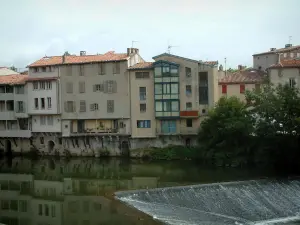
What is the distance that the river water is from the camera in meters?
30.6

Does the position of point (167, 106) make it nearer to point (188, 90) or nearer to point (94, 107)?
point (188, 90)

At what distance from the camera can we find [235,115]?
154 ft

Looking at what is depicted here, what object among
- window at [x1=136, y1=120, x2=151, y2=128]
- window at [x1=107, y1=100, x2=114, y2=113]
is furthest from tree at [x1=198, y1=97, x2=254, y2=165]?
window at [x1=107, y1=100, x2=114, y2=113]

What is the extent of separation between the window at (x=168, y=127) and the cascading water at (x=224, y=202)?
18855mm

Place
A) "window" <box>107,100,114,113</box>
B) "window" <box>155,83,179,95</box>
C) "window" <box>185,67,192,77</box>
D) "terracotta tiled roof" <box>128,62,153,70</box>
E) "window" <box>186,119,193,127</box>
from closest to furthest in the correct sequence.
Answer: "window" <box>185,67,192,77</box> → "window" <box>155,83,179,95</box> → "window" <box>186,119,193,127</box> → "terracotta tiled roof" <box>128,62,153,70</box> → "window" <box>107,100,114,113</box>

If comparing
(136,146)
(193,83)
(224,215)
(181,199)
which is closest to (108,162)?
(136,146)

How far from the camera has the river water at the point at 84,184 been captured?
3061 centimetres

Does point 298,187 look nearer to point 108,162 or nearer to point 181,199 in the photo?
point 181,199

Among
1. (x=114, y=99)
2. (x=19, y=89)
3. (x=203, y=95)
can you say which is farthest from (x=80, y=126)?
(x=203, y=95)

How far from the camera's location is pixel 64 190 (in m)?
39.3

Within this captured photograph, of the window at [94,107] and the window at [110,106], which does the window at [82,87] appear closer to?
the window at [94,107]

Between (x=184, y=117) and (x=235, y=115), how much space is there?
7.35 meters

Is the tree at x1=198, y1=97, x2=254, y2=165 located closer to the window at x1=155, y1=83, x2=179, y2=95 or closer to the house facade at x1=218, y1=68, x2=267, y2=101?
the window at x1=155, y1=83, x2=179, y2=95

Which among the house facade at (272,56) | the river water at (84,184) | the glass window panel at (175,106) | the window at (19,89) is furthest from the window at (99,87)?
the house facade at (272,56)
